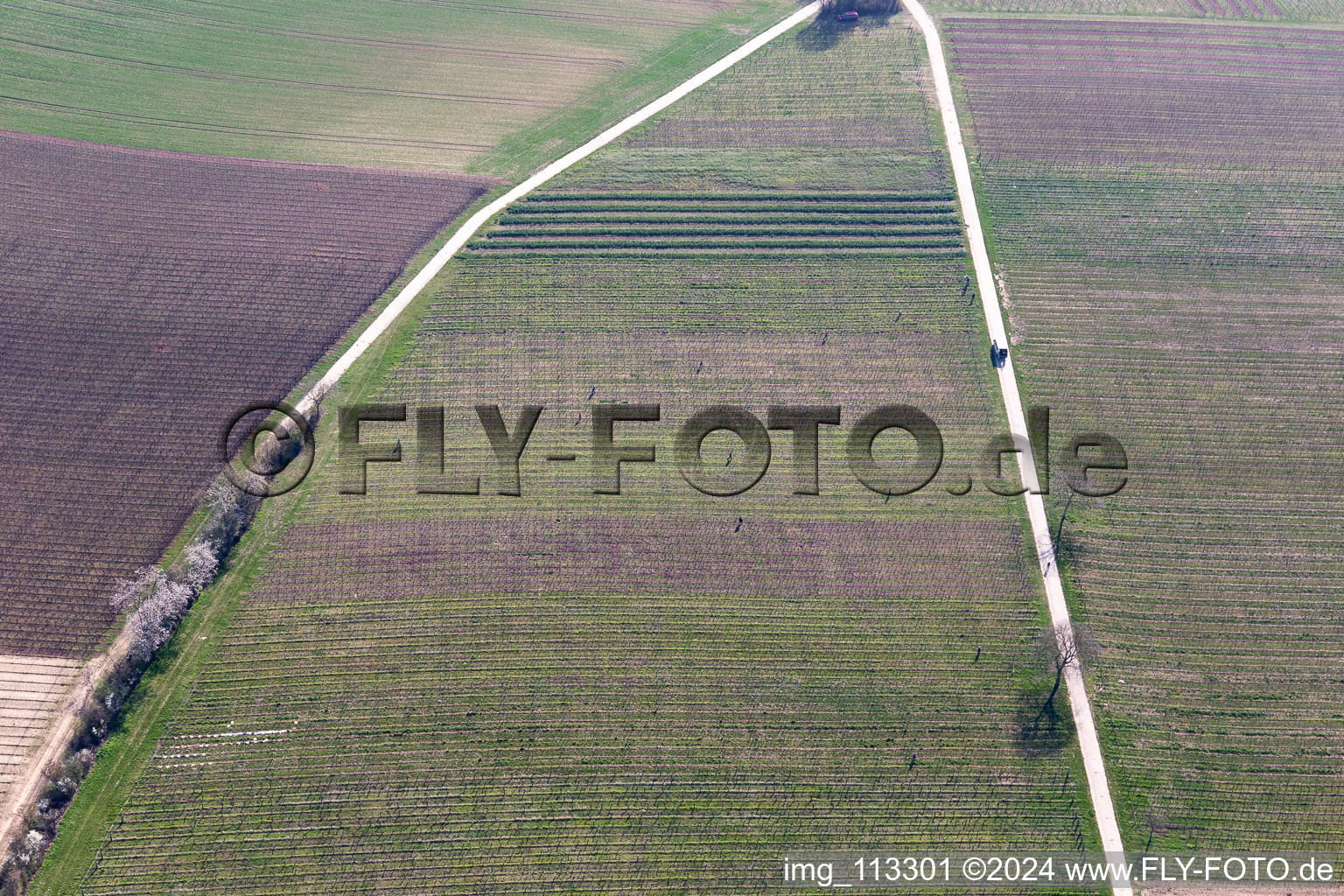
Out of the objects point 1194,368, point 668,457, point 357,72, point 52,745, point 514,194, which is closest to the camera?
point 52,745

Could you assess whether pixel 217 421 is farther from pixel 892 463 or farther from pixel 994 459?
pixel 994 459

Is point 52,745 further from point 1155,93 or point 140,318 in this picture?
point 1155,93

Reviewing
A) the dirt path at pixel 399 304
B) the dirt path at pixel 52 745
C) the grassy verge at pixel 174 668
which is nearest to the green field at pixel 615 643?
the grassy verge at pixel 174 668

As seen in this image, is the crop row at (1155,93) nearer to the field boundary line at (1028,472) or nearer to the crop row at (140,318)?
the field boundary line at (1028,472)

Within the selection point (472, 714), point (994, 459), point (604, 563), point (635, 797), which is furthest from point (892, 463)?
point (472, 714)

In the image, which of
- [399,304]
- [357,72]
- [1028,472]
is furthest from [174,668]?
[357,72]

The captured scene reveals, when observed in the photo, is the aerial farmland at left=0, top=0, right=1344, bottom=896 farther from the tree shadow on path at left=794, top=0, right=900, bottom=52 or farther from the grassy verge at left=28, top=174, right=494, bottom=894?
the tree shadow on path at left=794, top=0, right=900, bottom=52

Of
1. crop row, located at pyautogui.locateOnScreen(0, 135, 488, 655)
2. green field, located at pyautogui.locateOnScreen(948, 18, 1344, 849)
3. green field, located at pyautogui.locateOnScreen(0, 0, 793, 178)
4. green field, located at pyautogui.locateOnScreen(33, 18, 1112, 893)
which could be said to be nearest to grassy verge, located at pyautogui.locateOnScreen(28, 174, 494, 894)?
green field, located at pyautogui.locateOnScreen(33, 18, 1112, 893)
